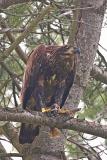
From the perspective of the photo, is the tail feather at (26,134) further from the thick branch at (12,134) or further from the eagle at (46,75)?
the thick branch at (12,134)

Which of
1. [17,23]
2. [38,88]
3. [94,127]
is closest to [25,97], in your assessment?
[38,88]

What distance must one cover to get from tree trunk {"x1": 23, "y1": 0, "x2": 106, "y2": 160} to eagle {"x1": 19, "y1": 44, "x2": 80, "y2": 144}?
0.57 feet

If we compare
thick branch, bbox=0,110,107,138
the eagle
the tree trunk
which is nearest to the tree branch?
the tree trunk

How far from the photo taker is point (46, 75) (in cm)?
387

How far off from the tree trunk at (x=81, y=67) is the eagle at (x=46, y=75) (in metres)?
0.17

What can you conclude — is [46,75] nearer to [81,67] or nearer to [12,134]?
[81,67]

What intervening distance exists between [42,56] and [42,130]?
72 cm

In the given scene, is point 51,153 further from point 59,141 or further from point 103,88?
point 103,88

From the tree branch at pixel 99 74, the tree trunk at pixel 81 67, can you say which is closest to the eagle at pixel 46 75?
the tree trunk at pixel 81 67

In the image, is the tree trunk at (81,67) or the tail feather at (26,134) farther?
the tree trunk at (81,67)

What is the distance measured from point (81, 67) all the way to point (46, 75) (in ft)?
1.45

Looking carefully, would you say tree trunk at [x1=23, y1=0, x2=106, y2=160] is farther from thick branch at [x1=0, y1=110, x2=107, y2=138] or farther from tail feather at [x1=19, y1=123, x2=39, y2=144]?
thick branch at [x1=0, y1=110, x2=107, y2=138]

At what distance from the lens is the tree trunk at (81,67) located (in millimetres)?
4102

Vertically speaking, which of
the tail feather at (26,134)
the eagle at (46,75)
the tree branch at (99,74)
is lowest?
the tail feather at (26,134)
